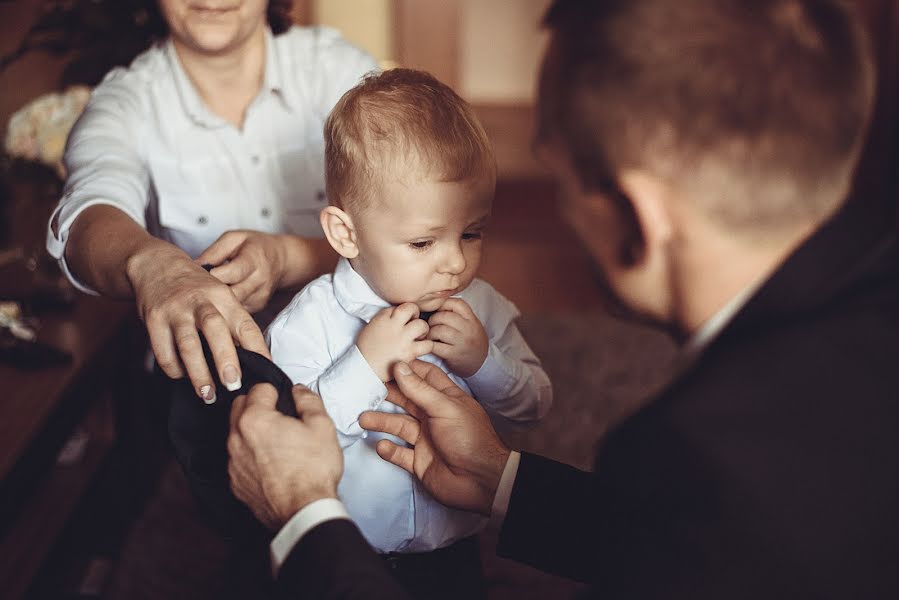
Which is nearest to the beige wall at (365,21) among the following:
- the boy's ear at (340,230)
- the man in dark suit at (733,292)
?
the boy's ear at (340,230)

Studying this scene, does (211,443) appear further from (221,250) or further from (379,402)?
(221,250)

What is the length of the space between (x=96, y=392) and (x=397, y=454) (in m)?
0.90

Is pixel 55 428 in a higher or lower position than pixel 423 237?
lower

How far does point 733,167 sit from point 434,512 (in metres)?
0.66

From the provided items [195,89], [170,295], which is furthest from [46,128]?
[170,295]

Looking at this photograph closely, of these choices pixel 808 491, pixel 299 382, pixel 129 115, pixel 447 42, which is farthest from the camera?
pixel 447 42

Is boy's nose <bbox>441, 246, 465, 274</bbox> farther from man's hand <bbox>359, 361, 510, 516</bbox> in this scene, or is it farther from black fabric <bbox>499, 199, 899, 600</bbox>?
black fabric <bbox>499, 199, 899, 600</bbox>

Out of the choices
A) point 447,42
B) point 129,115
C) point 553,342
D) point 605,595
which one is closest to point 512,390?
point 605,595

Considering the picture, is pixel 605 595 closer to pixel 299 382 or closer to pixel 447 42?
pixel 299 382

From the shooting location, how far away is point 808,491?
0.72 metres

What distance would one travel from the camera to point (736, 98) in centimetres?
77

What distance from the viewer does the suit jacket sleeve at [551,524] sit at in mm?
1149

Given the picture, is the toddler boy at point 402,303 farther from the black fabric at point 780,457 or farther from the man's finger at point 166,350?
the black fabric at point 780,457

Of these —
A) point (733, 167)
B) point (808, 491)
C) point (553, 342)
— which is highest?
point (733, 167)
